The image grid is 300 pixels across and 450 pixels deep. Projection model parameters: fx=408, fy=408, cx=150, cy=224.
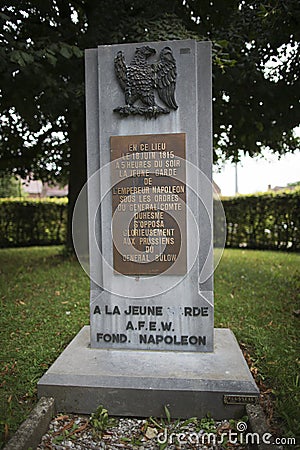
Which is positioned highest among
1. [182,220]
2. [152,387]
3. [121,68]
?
[121,68]

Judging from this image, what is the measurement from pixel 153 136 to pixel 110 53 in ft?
3.03

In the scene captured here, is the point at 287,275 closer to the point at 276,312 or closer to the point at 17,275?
the point at 276,312

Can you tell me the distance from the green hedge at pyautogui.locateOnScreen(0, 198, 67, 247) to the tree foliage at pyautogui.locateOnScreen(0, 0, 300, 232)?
19.4 feet

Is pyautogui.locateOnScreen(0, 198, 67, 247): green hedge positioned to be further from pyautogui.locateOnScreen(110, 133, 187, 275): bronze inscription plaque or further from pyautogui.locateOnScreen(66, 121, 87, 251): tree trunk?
pyautogui.locateOnScreen(110, 133, 187, 275): bronze inscription plaque

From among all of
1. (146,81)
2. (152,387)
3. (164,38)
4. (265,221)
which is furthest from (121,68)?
(265,221)

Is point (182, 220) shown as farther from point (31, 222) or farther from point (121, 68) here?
point (31, 222)

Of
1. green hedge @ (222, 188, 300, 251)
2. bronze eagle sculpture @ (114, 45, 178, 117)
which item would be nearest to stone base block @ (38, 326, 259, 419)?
bronze eagle sculpture @ (114, 45, 178, 117)

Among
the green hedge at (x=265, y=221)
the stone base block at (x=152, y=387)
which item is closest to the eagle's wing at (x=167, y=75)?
the stone base block at (x=152, y=387)

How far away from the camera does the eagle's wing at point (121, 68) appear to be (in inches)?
156

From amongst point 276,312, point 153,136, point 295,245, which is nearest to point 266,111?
point 276,312

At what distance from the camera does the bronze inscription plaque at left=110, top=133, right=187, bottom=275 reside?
3.95 meters

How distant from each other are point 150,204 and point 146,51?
1468mm

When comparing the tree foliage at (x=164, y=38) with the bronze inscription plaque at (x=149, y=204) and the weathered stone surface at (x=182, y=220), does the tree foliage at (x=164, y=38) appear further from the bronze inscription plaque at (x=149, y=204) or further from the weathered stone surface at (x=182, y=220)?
the bronze inscription plaque at (x=149, y=204)

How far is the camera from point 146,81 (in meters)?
3.93
